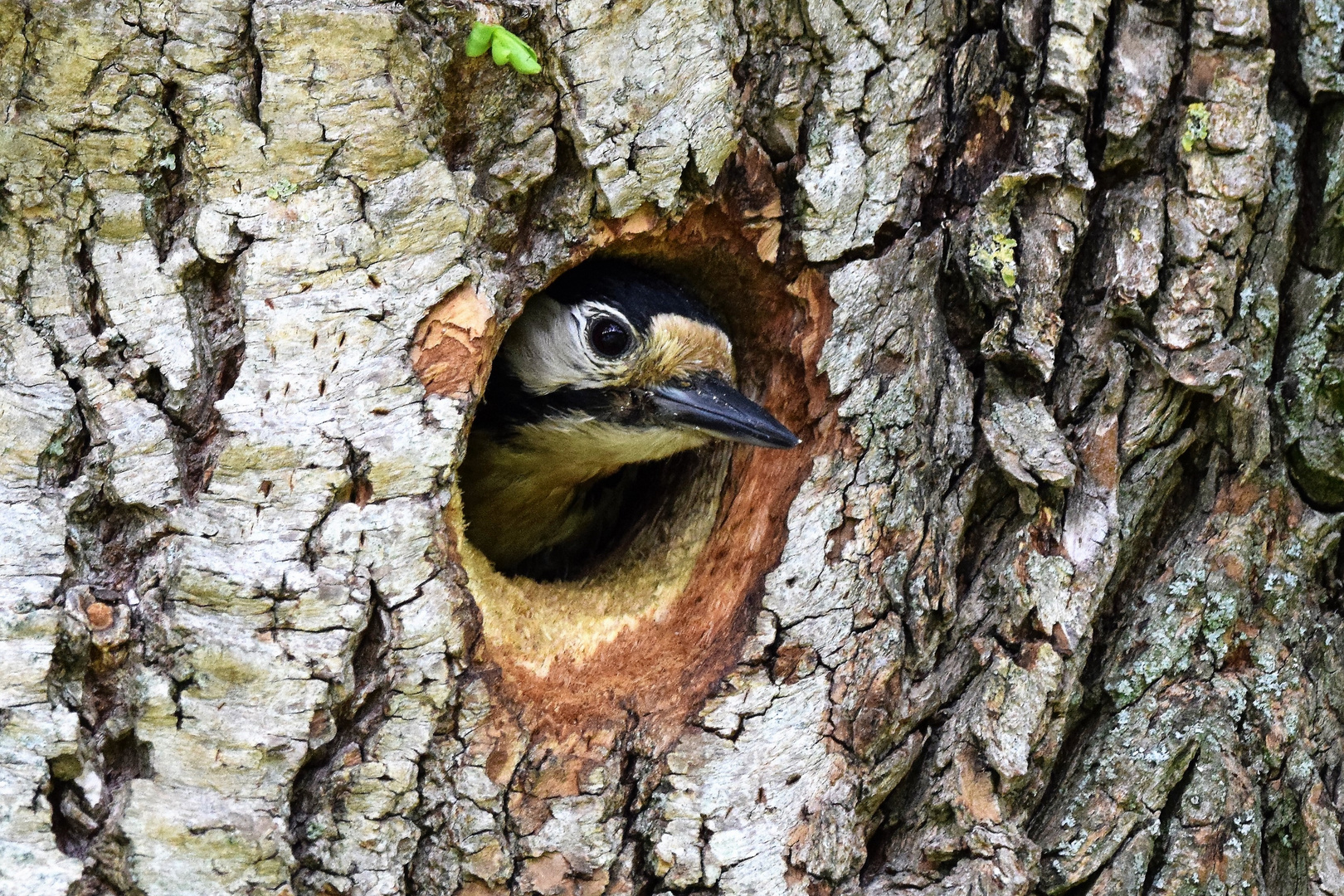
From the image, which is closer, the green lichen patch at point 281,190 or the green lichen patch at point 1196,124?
the green lichen patch at point 281,190

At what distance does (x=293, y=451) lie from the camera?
2434 mm

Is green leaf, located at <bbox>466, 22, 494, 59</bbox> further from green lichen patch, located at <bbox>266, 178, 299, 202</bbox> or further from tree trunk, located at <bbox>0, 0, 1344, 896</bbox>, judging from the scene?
green lichen patch, located at <bbox>266, 178, 299, 202</bbox>

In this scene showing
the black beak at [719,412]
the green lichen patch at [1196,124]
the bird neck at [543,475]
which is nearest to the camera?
the green lichen patch at [1196,124]

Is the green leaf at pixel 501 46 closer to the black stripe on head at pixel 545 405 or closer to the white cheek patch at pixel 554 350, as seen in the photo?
the white cheek patch at pixel 554 350

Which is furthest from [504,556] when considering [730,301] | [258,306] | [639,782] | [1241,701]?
[1241,701]

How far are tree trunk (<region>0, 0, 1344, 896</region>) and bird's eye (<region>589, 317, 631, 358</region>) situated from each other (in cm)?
64

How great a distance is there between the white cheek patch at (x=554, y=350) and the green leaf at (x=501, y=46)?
3.96 feet

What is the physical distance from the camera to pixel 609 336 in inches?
143

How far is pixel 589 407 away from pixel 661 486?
517 millimetres

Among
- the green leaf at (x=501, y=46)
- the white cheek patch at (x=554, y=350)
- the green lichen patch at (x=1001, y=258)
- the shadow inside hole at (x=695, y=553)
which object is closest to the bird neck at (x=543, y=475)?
the white cheek patch at (x=554, y=350)

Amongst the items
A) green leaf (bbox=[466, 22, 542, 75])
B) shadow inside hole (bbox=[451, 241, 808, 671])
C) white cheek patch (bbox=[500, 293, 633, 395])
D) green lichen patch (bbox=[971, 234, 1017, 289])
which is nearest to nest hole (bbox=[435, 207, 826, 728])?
shadow inside hole (bbox=[451, 241, 808, 671])

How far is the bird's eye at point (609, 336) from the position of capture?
3600 mm

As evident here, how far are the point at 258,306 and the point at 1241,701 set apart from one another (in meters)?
2.43

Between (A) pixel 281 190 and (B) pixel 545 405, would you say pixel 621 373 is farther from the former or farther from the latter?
(A) pixel 281 190
